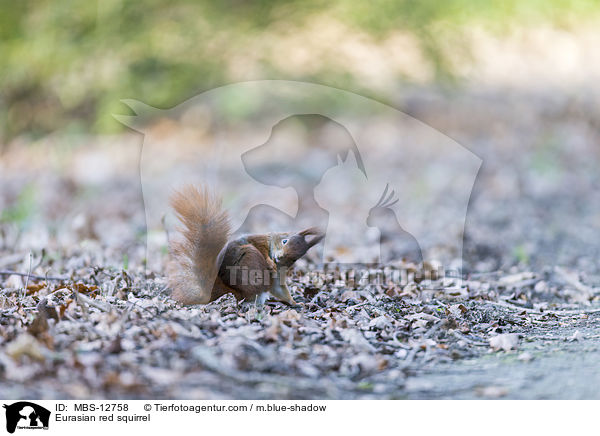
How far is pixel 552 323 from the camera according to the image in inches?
119

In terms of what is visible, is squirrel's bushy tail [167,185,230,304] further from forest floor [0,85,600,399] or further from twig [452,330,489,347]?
twig [452,330,489,347]

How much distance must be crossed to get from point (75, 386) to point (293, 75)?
16.5 feet

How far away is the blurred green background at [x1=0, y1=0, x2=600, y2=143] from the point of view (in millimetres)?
6391

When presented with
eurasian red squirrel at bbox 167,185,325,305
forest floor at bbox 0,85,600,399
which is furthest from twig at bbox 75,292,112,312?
eurasian red squirrel at bbox 167,185,325,305

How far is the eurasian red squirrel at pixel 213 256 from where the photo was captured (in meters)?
2.78

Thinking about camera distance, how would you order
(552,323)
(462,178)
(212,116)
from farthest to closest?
(212,116)
(462,178)
(552,323)

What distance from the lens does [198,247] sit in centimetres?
Answer: 281
